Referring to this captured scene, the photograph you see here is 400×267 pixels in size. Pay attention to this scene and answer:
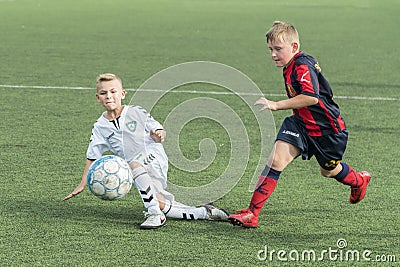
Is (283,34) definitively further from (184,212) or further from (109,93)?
(184,212)

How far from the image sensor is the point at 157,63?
14.4 m

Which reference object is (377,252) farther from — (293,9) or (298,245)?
(293,9)

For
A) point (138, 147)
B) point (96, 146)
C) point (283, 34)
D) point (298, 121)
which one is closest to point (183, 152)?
point (138, 147)

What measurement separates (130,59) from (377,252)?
10112 millimetres

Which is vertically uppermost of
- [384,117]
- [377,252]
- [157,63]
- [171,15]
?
[171,15]

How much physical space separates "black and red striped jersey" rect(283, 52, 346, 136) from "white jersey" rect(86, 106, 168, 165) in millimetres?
954

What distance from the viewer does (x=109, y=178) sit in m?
5.76

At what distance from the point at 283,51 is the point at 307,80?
274 mm

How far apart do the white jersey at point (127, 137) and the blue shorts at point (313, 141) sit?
870 mm

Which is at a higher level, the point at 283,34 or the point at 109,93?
the point at 283,34

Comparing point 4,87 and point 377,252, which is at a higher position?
point 4,87

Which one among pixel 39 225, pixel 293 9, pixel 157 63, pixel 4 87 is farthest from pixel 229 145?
pixel 293 9

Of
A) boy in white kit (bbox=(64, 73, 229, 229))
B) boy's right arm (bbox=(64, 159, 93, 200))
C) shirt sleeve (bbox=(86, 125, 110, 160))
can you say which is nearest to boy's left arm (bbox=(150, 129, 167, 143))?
boy in white kit (bbox=(64, 73, 229, 229))

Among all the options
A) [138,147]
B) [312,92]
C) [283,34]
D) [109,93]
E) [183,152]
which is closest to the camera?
[312,92]
